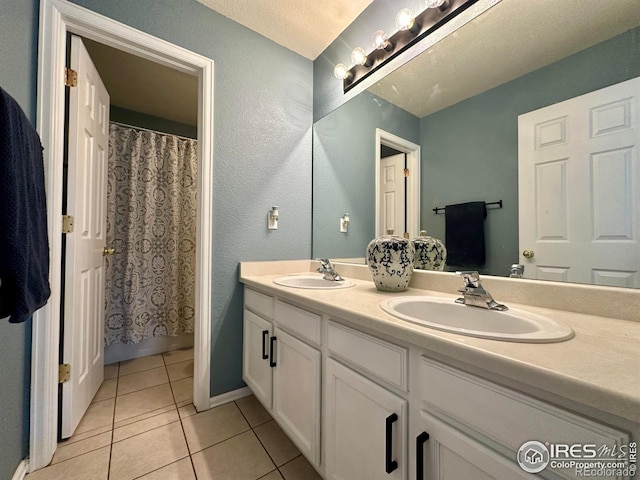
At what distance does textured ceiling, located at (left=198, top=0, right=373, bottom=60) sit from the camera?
146cm

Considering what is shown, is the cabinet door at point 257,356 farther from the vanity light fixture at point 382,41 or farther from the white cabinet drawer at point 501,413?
the vanity light fixture at point 382,41

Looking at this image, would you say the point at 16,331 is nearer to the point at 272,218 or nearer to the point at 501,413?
the point at 272,218

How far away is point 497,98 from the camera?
0.99 meters

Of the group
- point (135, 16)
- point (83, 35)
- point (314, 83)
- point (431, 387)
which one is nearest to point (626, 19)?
point (431, 387)

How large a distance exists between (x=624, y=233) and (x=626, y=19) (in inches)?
23.6

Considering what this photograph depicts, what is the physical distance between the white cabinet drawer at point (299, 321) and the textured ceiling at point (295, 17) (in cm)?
165

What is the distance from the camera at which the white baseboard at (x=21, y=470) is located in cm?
100

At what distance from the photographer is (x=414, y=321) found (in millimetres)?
662

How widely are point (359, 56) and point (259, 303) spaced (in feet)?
4.99

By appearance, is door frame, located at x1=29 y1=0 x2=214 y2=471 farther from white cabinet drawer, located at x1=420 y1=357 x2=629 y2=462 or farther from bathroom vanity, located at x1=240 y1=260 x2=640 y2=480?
white cabinet drawer, located at x1=420 y1=357 x2=629 y2=462

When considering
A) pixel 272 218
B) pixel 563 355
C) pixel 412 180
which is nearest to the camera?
pixel 563 355

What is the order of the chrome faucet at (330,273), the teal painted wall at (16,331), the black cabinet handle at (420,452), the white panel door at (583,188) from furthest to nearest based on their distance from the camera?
1. the chrome faucet at (330,273)
2. the teal painted wall at (16,331)
3. the white panel door at (583,188)
4. the black cabinet handle at (420,452)

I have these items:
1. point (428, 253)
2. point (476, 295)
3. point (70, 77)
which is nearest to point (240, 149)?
point (70, 77)

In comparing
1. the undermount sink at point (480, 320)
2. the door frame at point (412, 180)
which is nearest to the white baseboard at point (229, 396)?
the undermount sink at point (480, 320)
